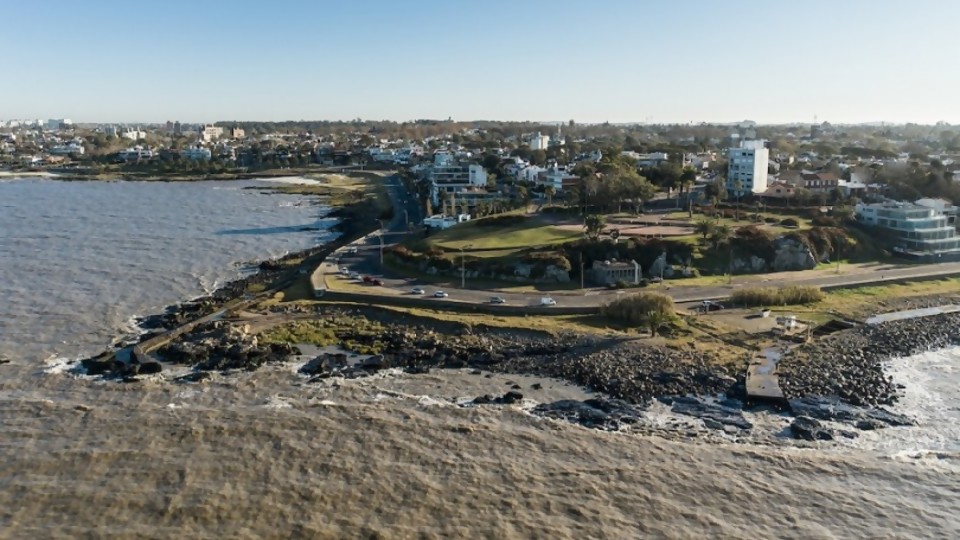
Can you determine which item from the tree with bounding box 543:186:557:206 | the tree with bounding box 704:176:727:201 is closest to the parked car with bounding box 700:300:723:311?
the tree with bounding box 704:176:727:201

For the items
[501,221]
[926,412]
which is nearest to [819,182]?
[501,221]

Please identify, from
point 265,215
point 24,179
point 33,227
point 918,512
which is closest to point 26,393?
point 918,512

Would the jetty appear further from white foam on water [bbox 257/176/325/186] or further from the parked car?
white foam on water [bbox 257/176/325/186]

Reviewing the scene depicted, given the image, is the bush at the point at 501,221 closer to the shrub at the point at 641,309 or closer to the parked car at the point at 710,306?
the shrub at the point at 641,309

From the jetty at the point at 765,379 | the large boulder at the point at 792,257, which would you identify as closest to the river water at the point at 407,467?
the jetty at the point at 765,379

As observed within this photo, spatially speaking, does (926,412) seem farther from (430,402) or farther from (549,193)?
(549,193)
